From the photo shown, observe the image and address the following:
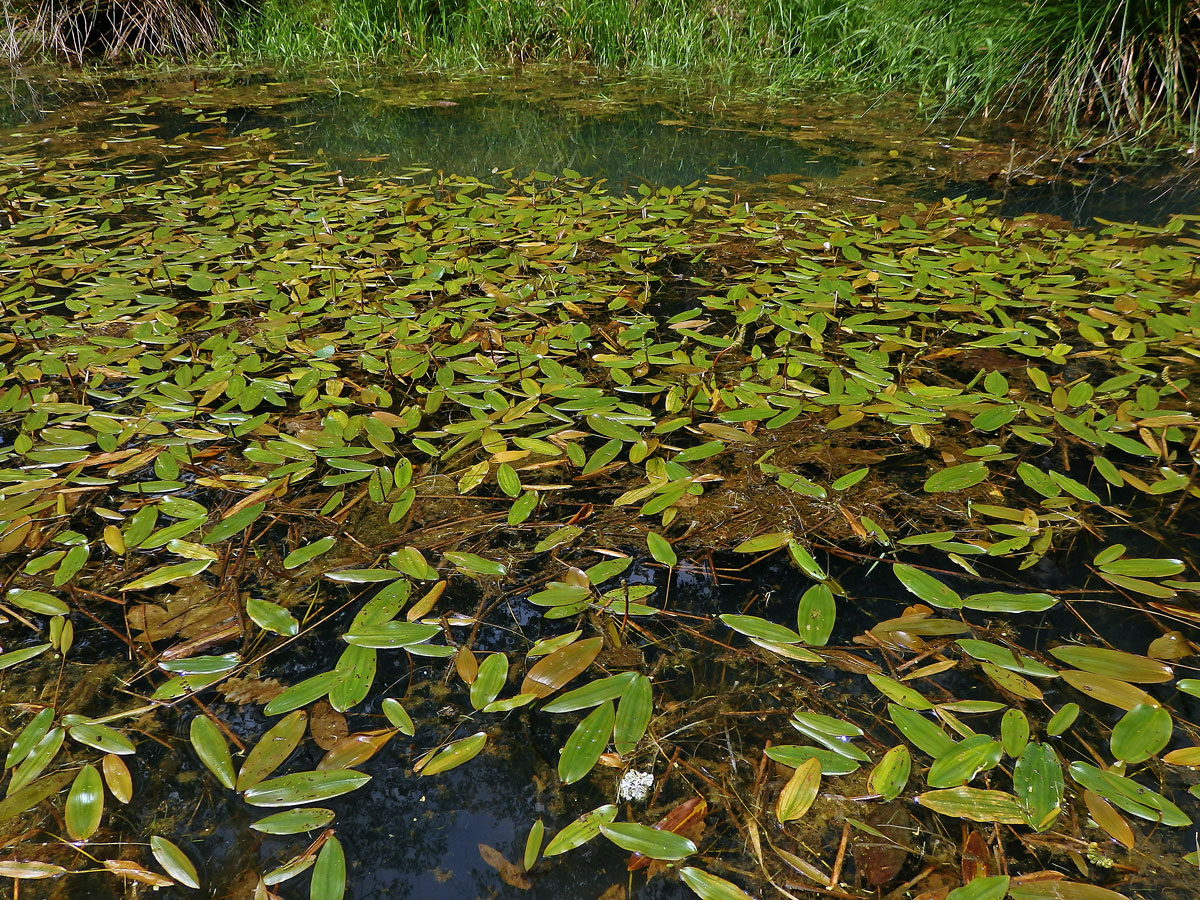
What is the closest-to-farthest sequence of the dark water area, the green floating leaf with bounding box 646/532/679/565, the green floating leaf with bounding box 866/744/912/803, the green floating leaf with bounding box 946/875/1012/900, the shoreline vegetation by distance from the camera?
1. the green floating leaf with bounding box 946/875/1012/900
2. the green floating leaf with bounding box 866/744/912/803
3. the green floating leaf with bounding box 646/532/679/565
4. the dark water area
5. the shoreline vegetation

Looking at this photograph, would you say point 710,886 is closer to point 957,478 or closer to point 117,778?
point 117,778

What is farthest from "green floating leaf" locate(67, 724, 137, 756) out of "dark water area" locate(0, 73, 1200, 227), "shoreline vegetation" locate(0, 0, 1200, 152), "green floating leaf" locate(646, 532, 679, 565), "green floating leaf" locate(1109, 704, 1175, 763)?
"shoreline vegetation" locate(0, 0, 1200, 152)

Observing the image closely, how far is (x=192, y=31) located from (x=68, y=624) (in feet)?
20.5

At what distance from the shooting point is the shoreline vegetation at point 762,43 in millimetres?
2895

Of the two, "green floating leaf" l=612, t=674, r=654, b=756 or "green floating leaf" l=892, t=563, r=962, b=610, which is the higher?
"green floating leaf" l=892, t=563, r=962, b=610

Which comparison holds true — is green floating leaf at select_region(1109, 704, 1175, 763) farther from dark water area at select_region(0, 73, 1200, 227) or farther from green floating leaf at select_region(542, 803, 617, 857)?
dark water area at select_region(0, 73, 1200, 227)

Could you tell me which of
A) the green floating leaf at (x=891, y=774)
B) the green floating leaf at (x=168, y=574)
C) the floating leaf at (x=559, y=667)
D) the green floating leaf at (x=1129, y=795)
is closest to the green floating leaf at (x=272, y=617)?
the green floating leaf at (x=168, y=574)

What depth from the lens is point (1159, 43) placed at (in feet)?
9.25

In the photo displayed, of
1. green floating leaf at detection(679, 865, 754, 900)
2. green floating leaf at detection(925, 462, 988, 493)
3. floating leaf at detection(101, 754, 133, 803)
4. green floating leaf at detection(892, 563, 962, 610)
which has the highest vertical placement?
green floating leaf at detection(925, 462, 988, 493)

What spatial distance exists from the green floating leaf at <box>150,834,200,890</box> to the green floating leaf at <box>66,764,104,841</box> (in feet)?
0.25

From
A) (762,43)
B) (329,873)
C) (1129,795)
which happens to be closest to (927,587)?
(1129,795)

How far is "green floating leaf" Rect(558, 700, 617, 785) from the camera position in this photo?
0.90m

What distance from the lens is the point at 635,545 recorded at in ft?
4.07

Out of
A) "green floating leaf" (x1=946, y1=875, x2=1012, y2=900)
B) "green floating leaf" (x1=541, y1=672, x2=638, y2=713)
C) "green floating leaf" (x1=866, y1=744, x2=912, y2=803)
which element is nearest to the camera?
"green floating leaf" (x1=946, y1=875, x2=1012, y2=900)
